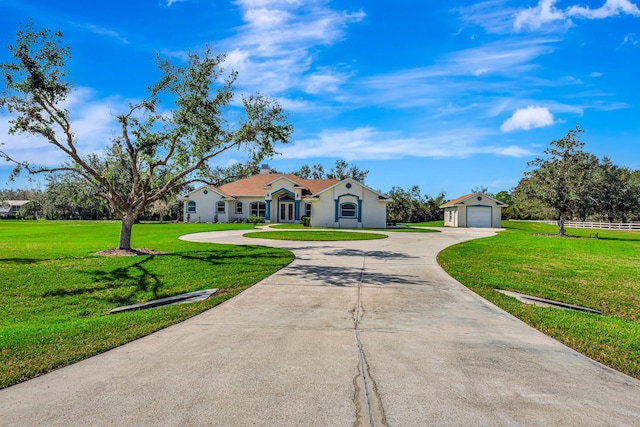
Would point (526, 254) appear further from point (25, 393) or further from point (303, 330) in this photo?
point (25, 393)

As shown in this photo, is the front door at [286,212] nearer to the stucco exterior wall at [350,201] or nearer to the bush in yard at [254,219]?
the bush in yard at [254,219]

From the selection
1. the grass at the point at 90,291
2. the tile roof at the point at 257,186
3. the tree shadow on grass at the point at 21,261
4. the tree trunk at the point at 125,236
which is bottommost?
the grass at the point at 90,291

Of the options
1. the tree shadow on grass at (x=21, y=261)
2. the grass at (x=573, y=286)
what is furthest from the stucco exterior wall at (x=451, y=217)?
the tree shadow on grass at (x=21, y=261)

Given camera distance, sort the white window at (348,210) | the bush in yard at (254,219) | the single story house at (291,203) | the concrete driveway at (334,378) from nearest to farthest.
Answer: the concrete driveway at (334,378) → the single story house at (291,203) → the white window at (348,210) → the bush in yard at (254,219)

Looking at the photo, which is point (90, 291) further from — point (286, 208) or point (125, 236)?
point (286, 208)

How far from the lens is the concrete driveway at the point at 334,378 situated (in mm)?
3332

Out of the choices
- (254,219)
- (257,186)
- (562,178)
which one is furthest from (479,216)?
(257,186)

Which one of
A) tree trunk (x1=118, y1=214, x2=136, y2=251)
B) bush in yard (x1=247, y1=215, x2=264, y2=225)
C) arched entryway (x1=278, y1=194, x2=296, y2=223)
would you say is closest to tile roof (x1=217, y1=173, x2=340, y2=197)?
arched entryway (x1=278, y1=194, x2=296, y2=223)

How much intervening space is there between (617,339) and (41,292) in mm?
11797

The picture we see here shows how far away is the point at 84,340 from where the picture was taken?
5.57 metres

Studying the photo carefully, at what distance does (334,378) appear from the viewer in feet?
13.3

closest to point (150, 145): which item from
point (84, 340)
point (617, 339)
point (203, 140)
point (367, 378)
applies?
point (203, 140)

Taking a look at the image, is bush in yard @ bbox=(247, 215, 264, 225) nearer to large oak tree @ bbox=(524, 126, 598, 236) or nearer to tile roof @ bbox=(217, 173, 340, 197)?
tile roof @ bbox=(217, 173, 340, 197)

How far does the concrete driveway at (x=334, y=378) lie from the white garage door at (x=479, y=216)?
38219mm
